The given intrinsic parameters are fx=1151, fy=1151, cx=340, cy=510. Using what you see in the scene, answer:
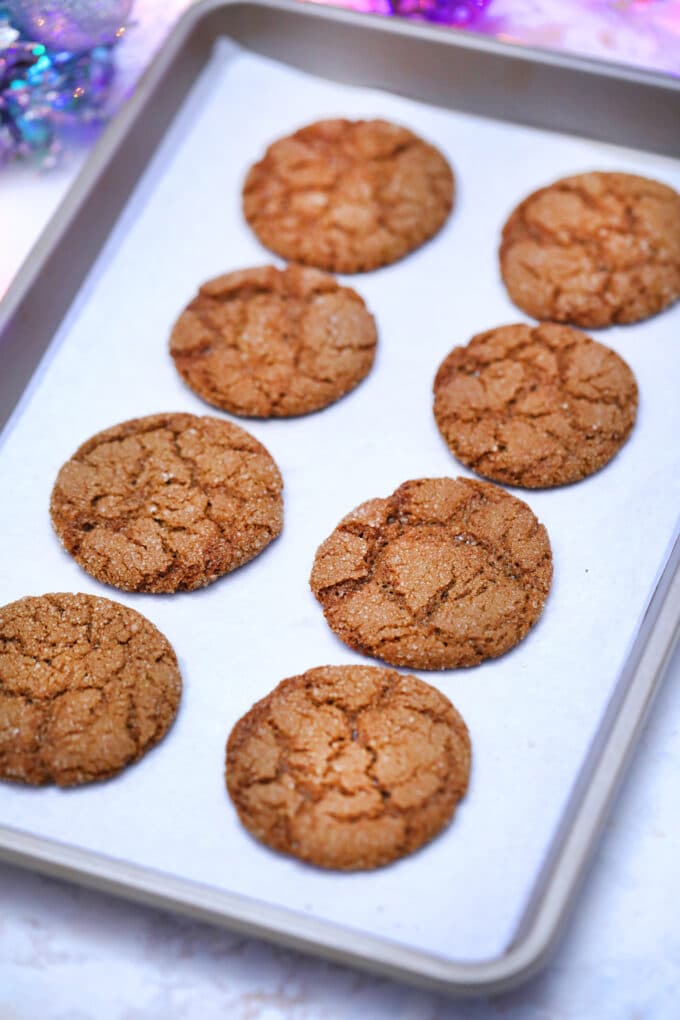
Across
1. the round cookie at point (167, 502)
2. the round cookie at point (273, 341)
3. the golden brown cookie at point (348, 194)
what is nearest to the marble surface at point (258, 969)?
the round cookie at point (167, 502)

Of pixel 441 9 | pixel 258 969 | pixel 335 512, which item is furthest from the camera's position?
pixel 441 9

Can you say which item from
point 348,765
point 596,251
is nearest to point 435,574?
point 348,765

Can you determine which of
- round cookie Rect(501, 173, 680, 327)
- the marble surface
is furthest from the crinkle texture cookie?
round cookie Rect(501, 173, 680, 327)

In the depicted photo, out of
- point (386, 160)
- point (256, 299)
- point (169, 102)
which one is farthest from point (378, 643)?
point (169, 102)

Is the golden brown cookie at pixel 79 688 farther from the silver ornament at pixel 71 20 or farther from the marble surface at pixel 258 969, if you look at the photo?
the silver ornament at pixel 71 20

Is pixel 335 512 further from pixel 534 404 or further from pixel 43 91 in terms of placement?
pixel 43 91

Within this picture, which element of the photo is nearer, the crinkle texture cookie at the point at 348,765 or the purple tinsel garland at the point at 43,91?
the crinkle texture cookie at the point at 348,765
